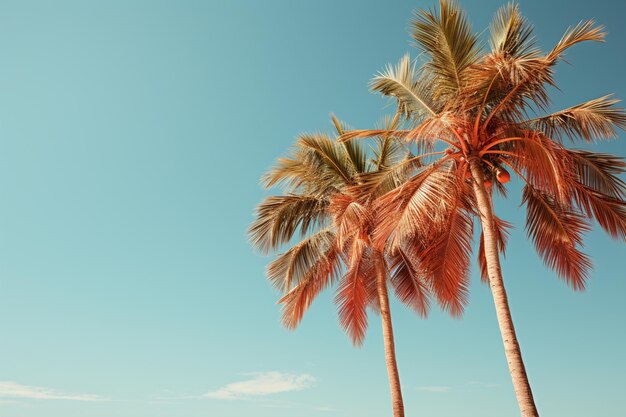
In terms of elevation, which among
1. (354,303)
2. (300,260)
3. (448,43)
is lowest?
(354,303)

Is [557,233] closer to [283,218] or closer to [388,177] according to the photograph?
[388,177]

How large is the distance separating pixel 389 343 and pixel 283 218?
4.61 m

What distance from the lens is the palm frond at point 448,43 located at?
959 cm

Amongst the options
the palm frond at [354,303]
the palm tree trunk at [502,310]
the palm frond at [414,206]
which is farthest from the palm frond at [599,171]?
the palm frond at [354,303]

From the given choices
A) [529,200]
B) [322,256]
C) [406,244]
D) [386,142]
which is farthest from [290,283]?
[529,200]

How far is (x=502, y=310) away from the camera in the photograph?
8117 mm

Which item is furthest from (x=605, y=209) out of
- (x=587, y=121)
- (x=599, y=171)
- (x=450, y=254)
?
(x=450, y=254)

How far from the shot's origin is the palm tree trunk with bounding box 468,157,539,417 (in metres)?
7.36

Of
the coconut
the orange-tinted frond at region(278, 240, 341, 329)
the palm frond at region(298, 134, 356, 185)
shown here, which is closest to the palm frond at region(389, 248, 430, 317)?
the orange-tinted frond at region(278, 240, 341, 329)

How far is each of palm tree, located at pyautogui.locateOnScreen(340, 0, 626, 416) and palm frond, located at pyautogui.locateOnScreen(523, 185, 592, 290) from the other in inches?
0.9

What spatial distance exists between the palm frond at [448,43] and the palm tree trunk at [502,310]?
6.10 feet

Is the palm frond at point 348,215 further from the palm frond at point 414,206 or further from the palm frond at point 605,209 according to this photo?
the palm frond at point 605,209

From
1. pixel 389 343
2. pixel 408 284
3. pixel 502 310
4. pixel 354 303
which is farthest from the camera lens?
pixel 408 284

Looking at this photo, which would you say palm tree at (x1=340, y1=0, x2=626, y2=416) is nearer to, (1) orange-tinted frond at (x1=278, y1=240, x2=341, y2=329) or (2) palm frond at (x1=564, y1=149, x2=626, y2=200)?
(2) palm frond at (x1=564, y1=149, x2=626, y2=200)
